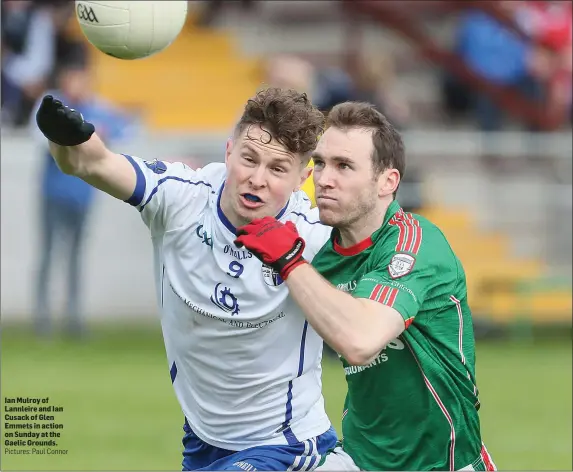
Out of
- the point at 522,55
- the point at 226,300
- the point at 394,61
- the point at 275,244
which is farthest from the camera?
the point at 394,61

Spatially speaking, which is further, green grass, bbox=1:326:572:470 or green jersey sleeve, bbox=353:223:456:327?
green grass, bbox=1:326:572:470

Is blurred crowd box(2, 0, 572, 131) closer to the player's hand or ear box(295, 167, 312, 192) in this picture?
ear box(295, 167, 312, 192)

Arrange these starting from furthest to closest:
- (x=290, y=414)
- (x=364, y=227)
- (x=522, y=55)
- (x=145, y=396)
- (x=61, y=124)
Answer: (x=522, y=55) < (x=145, y=396) < (x=290, y=414) < (x=364, y=227) < (x=61, y=124)

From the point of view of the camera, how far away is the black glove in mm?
4746

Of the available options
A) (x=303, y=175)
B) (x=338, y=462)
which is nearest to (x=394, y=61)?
(x=303, y=175)

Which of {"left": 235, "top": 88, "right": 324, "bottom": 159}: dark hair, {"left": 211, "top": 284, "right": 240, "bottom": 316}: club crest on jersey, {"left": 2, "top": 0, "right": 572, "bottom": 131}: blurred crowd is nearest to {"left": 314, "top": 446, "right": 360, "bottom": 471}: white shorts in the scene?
{"left": 211, "top": 284, "right": 240, "bottom": 316}: club crest on jersey

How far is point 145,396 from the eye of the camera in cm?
1037

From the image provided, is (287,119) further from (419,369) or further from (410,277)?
(419,369)

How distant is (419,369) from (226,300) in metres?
0.92

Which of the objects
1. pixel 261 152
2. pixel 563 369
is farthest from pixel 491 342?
pixel 261 152

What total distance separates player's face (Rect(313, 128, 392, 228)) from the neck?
12 mm

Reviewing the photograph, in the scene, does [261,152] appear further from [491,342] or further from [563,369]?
[491,342]

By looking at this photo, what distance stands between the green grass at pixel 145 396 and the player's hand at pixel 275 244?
3.62 m

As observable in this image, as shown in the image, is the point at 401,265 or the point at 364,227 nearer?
the point at 401,265
